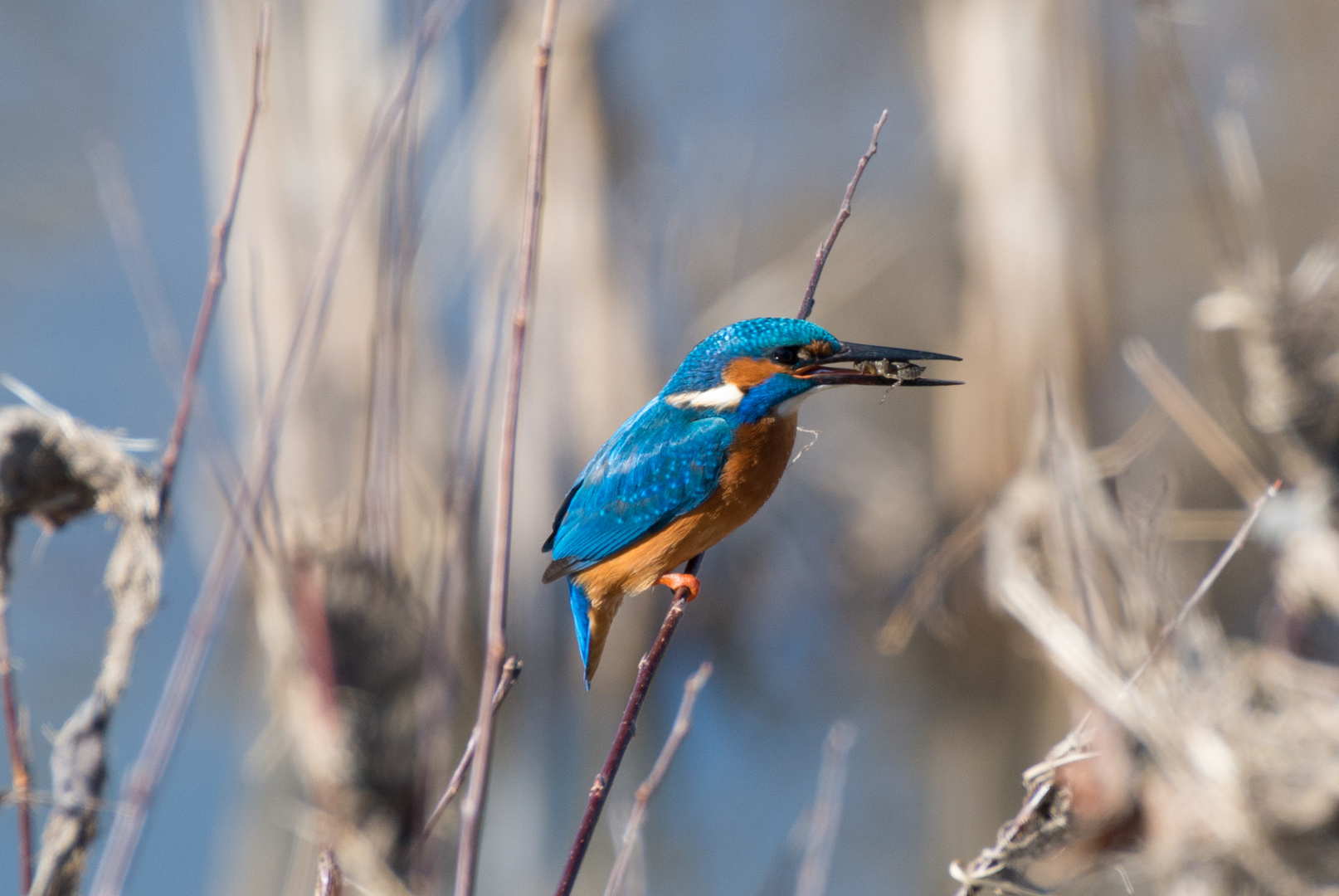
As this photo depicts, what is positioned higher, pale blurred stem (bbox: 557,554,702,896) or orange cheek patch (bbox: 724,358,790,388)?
orange cheek patch (bbox: 724,358,790,388)

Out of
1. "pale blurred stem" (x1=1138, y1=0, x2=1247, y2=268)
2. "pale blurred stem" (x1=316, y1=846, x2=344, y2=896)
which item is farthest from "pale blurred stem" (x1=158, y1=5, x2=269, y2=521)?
"pale blurred stem" (x1=1138, y1=0, x2=1247, y2=268)

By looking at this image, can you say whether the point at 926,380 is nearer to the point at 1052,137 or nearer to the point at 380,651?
the point at 380,651

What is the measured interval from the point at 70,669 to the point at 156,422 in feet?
4.84

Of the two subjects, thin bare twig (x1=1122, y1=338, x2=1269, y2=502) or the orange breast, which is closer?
the orange breast

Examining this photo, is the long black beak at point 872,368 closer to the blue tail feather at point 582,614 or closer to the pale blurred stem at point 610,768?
the pale blurred stem at point 610,768

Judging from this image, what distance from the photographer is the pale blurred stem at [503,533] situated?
812mm

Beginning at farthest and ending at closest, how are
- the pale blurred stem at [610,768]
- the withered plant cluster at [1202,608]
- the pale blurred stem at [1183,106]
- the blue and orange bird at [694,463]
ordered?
the pale blurred stem at [1183,106] < the withered plant cluster at [1202,608] < the blue and orange bird at [694,463] < the pale blurred stem at [610,768]

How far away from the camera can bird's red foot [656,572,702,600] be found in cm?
137

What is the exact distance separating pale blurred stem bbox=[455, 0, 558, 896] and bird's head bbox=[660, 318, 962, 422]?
0.39 m

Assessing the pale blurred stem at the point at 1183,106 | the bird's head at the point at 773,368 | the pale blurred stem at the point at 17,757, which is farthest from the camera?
the pale blurred stem at the point at 1183,106

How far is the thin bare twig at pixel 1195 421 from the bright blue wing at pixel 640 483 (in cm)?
114

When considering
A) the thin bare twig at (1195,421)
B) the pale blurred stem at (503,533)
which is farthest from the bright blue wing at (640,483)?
the thin bare twig at (1195,421)

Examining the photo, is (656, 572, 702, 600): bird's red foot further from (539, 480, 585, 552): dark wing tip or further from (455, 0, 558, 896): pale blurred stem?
(455, 0, 558, 896): pale blurred stem

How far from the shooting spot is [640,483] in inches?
54.4
